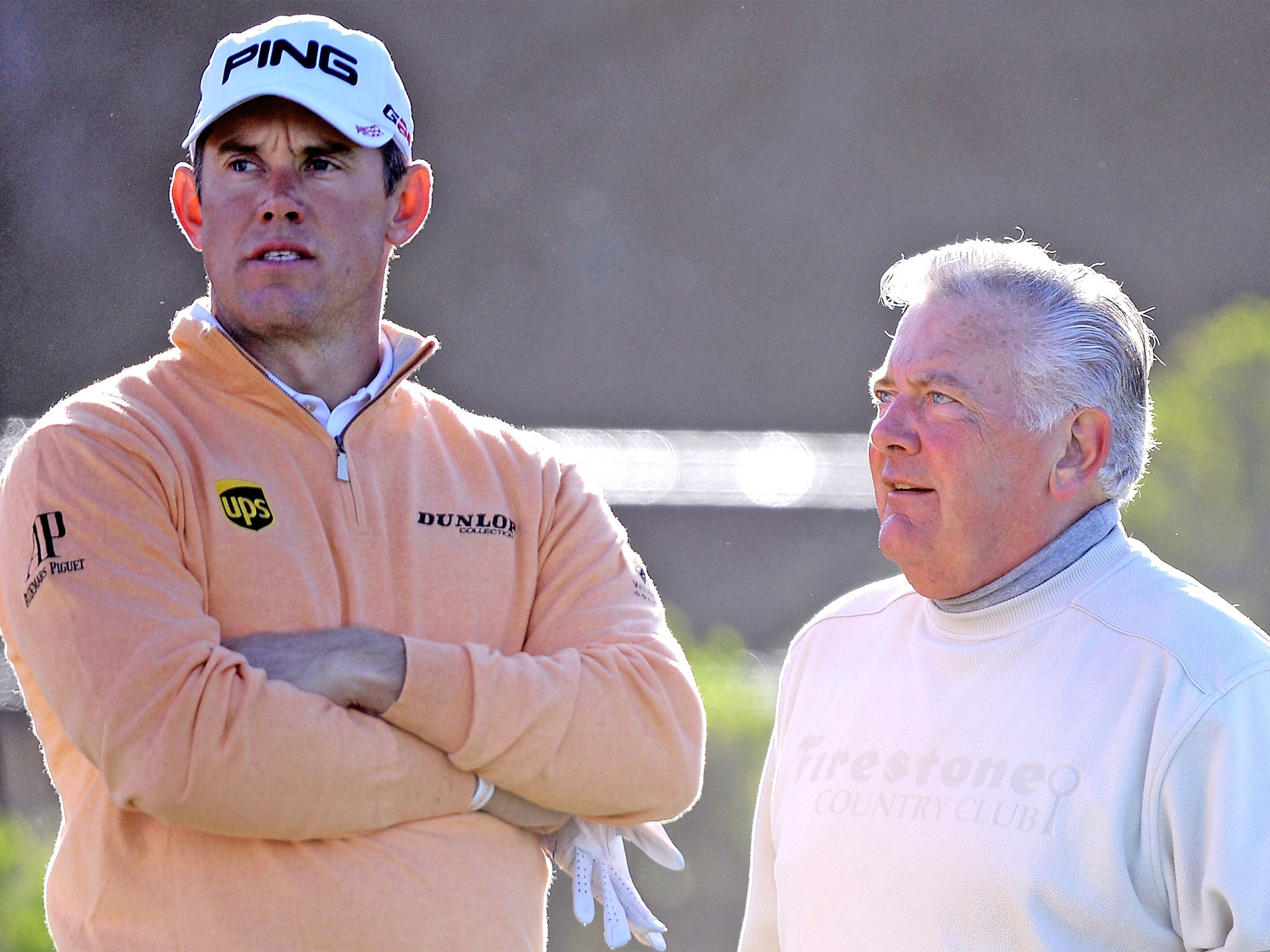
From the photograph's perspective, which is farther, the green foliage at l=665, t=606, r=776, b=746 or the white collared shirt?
the green foliage at l=665, t=606, r=776, b=746

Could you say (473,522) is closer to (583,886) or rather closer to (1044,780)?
(583,886)

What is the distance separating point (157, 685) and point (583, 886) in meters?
0.65

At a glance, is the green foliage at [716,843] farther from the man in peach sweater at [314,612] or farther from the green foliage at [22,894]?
the man in peach sweater at [314,612]

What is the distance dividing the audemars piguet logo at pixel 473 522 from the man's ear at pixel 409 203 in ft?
1.45

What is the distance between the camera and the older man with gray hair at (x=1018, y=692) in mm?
1764

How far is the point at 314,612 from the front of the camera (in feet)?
6.33

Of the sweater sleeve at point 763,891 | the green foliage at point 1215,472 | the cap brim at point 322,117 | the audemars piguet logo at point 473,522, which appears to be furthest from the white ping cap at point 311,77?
the green foliage at point 1215,472

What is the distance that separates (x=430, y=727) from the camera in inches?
74.1

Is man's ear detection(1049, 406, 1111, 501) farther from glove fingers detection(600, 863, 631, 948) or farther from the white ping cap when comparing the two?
the white ping cap

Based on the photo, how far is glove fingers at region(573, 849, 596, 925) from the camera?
6.63 feet

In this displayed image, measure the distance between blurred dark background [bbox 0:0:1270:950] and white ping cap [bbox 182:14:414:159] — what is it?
7.05 m

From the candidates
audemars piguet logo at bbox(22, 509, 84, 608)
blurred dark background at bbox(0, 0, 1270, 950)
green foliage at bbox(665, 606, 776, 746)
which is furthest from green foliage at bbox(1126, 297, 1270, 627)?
blurred dark background at bbox(0, 0, 1270, 950)

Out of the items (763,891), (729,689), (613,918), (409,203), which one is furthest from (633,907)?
(729,689)

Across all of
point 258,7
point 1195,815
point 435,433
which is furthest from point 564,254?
point 1195,815
